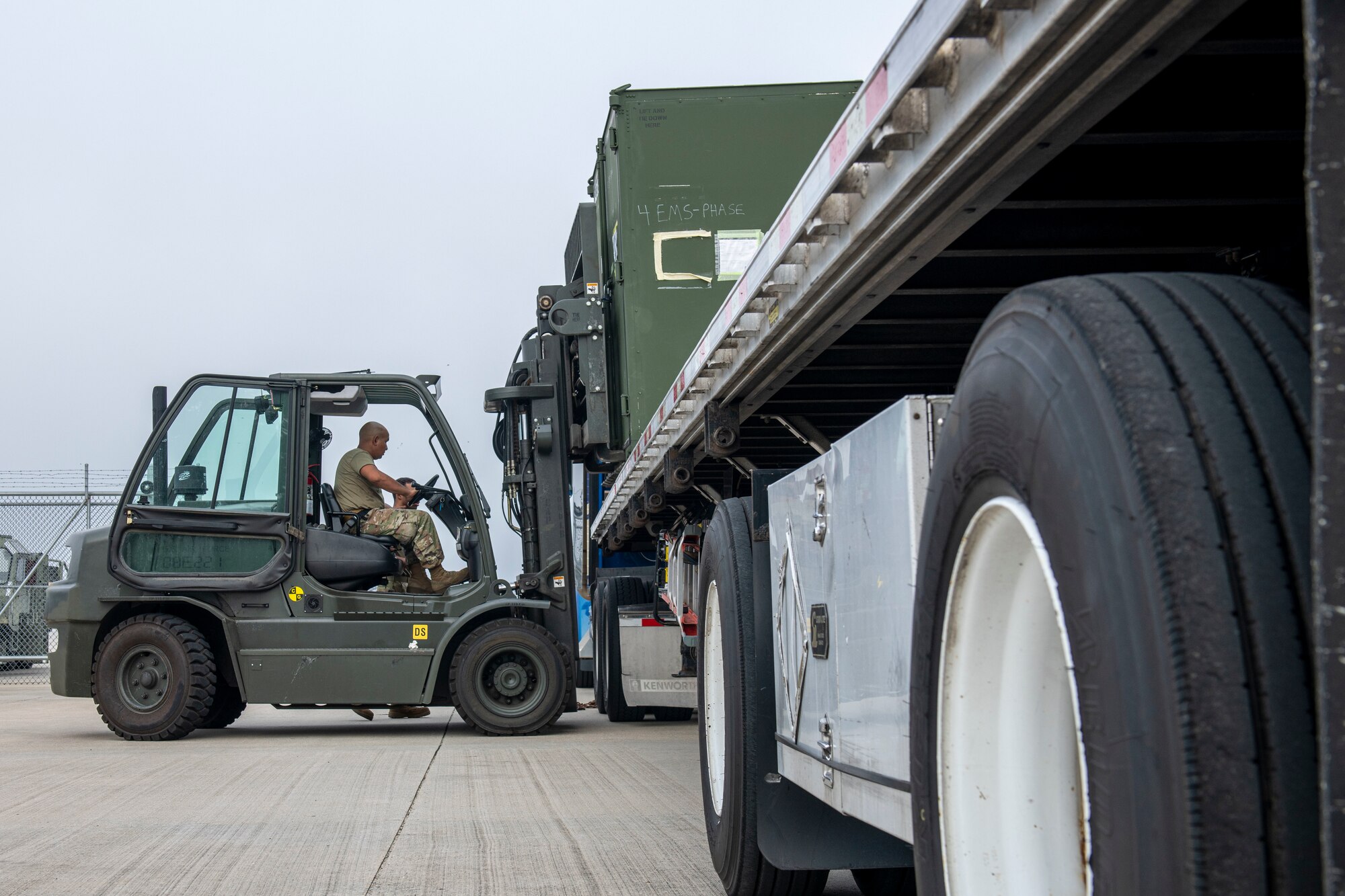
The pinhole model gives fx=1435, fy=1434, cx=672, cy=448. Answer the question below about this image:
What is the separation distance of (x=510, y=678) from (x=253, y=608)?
1.92m

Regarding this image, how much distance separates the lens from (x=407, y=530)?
35.3 feet

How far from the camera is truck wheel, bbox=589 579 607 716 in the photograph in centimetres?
1141

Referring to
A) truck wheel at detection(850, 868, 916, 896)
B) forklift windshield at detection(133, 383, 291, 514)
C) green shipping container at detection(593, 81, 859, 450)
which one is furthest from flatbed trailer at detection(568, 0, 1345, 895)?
forklift windshield at detection(133, 383, 291, 514)

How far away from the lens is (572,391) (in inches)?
448

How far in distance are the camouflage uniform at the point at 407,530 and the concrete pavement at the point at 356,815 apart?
1.35 meters

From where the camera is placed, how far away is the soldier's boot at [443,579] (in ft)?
35.3

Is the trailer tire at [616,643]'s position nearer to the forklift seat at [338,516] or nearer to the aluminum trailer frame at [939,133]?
the forklift seat at [338,516]

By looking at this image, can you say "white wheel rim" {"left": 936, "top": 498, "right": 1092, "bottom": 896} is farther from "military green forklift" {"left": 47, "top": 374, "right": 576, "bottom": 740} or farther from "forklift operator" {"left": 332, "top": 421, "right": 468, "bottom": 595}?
"forklift operator" {"left": 332, "top": 421, "right": 468, "bottom": 595}

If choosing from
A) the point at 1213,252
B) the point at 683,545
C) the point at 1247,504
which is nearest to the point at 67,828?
the point at 683,545

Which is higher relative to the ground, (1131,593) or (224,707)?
(1131,593)

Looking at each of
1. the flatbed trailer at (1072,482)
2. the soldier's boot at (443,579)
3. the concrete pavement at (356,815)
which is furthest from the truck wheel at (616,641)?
the flatbed trailer at (1072,482)

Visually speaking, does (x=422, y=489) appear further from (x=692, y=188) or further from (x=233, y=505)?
(x=692, y=188)

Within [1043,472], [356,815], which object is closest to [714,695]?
[356,815]

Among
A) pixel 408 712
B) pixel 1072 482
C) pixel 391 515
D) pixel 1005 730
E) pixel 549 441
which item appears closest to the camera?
pixel 1072 482
